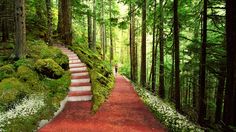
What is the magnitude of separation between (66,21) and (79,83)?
36.5 feet

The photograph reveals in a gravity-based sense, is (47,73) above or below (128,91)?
above

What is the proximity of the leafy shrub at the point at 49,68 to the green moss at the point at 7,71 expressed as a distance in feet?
4.43

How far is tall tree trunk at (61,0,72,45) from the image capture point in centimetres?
2677

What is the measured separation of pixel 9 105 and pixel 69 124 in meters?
2.53

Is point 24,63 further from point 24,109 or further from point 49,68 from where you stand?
point 24,109

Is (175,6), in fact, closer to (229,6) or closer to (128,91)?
(229,6)

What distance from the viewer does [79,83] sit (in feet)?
58.1

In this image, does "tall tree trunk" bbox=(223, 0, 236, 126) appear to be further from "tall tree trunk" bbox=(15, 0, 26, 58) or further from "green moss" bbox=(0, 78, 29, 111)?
"tall tree trunk" bbox=(15, 0, 26, 58)

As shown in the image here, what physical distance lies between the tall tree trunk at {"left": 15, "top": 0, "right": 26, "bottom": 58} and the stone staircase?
341 cm

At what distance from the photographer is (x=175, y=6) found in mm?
14844

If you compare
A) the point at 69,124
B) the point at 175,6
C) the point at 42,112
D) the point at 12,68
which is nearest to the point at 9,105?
the point at 42,112

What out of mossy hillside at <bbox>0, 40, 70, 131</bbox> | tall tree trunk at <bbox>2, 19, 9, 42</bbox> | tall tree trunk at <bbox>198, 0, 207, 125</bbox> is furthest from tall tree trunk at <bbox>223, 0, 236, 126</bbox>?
tall tree trunk at <bbox>2, 19, 9, 42</bbox>

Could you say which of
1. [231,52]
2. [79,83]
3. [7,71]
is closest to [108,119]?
[79,83]

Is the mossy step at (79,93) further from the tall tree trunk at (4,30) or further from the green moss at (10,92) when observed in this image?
the tall tree trunk at (4,30)
